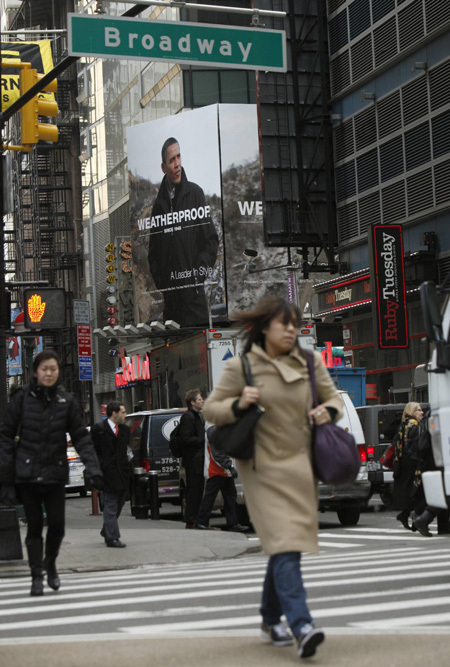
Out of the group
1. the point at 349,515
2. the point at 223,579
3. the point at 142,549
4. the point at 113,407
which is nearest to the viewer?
the point at 223,579

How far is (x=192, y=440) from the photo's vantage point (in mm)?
19125

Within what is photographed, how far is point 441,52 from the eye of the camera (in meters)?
35.8

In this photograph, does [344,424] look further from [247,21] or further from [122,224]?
[122,224]

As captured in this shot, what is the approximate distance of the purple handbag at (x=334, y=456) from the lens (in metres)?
6.84

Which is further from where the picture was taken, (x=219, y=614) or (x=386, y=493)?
(x=386, y=493)

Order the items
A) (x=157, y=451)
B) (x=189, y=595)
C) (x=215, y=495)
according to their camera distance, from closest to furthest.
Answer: (x=189, y=595), (x=215, y=495), (x=157, y=451)

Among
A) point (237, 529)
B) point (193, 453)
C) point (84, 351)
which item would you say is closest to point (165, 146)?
point (84, 351)

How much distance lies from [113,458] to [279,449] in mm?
9385

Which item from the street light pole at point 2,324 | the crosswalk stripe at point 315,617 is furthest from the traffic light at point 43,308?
the crosswalk stripe at point 315,617

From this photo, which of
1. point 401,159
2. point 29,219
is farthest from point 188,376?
point 29,219

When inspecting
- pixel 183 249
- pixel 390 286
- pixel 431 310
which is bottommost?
pixel 431 310

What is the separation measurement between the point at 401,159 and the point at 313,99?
745 centimetres

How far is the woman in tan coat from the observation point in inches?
267

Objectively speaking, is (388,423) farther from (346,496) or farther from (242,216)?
(242,216)
